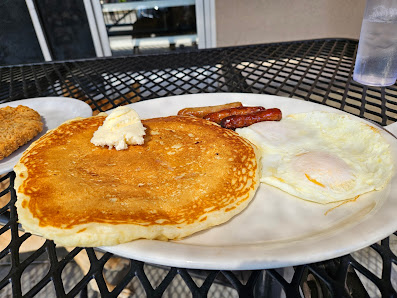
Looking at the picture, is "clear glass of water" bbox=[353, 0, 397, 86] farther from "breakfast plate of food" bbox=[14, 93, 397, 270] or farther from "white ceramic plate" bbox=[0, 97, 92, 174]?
"white ceramic plate" bbox=[0, 97, 92, 174]

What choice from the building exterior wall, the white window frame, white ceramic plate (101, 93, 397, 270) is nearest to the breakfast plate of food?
white ceramic plate (101, 93, 397, 270)

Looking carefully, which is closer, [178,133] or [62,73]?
[178,133]

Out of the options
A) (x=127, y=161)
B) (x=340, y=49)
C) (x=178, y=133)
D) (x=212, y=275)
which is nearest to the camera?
(x=212, y=275)

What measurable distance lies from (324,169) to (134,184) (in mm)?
670

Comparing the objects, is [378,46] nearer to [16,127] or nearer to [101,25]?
[16,127]

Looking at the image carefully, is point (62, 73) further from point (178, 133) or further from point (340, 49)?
point (340, 49)

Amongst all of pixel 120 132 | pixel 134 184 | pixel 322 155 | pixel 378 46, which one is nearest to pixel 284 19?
pixel 378 46

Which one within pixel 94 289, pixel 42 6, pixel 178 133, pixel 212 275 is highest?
pixel 42 6

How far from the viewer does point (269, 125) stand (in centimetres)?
127

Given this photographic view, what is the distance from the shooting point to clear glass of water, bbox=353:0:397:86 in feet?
5.02

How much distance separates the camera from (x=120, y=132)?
3.43 ft

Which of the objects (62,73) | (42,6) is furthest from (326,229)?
(42,6)

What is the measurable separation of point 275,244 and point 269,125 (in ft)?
2.19

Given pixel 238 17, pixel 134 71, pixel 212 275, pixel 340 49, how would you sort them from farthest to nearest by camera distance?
pixel 238 17
pixel 340 49
pixel 134 71
pixel 212 275
